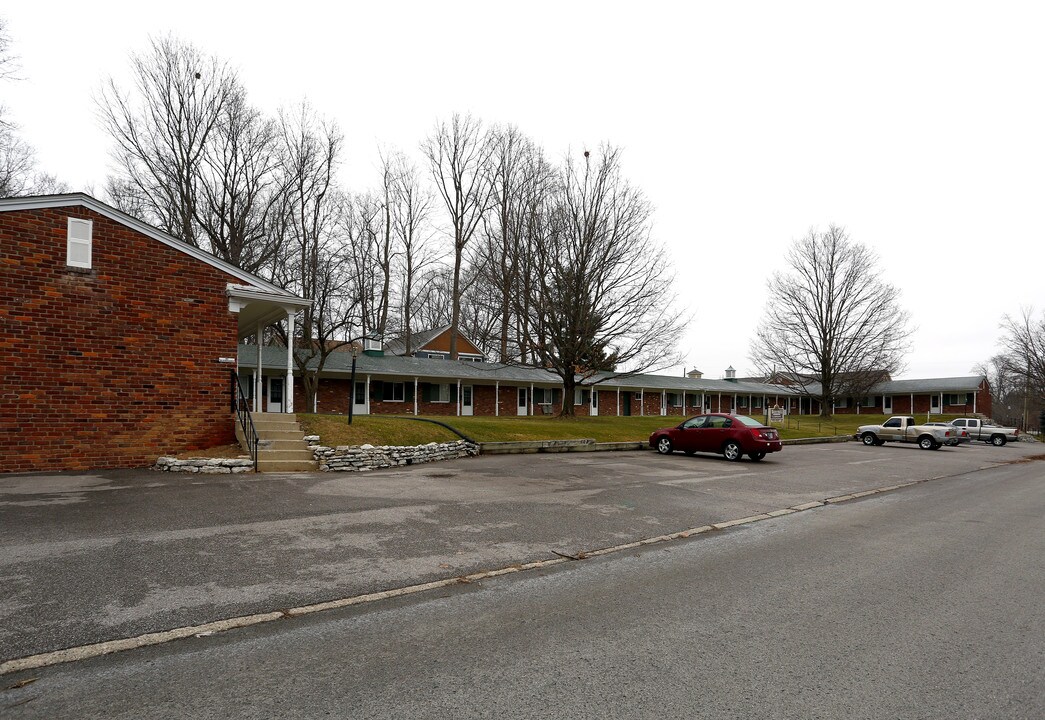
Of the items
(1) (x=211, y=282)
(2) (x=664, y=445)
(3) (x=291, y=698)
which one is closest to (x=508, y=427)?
(2) (x=664, y=445)

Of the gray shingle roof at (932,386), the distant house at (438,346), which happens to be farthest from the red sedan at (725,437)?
the gray shingle roof at (932,386)

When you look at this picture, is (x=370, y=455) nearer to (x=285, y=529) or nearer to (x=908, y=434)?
(x=285, y=529)

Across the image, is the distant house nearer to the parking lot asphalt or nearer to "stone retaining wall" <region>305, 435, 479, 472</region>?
"stone retaining wall" <region>305, 435, 479, 472</region>

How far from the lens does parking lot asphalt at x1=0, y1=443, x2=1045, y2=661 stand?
474 cm

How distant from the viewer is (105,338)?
12.6m

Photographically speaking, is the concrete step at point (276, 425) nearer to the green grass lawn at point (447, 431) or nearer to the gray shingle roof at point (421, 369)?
the green grass lawn at point (447, 431)

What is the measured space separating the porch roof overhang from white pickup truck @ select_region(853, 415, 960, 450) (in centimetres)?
2771

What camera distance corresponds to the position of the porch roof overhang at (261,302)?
1410cm

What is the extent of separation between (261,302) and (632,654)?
1386 cm

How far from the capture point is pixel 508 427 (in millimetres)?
22000

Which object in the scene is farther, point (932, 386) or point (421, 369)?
point (932, 386)

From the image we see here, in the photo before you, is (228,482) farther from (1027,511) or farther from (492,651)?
(1027,511)

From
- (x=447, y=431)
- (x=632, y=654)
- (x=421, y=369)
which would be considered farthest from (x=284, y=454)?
(x=421, y=369)

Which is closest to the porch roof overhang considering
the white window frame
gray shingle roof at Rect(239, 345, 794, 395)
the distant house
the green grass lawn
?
the white window frame
